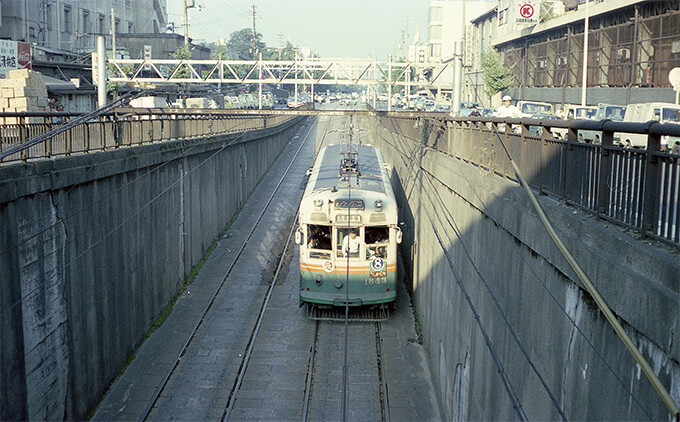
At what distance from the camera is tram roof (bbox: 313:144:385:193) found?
19516 millimetres

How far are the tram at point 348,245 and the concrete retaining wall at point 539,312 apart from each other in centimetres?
318

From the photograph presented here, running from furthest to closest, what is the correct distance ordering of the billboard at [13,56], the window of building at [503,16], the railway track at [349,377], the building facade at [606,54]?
the window of building at [503,16] < the billboard at [13,56] < the building facade at [606,54] < the railway track at [349,377]

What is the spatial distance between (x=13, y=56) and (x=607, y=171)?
1464 inches

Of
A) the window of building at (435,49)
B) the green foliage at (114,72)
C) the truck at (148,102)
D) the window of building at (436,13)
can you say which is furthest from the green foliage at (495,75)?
the window of building at (436,13)

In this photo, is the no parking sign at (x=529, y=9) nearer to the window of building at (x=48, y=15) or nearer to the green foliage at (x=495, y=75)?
the green foliage at (x=495, y=75)

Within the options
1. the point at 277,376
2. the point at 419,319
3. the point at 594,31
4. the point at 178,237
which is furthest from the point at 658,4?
the point at 277,376

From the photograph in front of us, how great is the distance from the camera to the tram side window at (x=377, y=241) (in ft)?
60.8

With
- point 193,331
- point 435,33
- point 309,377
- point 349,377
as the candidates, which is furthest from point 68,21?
point 435,33

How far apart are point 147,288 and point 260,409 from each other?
558 centimetres

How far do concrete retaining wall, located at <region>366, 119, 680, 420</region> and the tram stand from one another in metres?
3.18

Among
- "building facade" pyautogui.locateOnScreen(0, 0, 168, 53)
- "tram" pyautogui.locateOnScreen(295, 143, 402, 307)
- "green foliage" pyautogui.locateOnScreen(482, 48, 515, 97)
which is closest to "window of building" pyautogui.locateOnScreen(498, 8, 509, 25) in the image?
"green foliage" pyautogui.locateOnScreen(482, 48, 515, 97)

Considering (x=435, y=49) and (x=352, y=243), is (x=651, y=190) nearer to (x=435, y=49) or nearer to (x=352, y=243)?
(x=352, y=243)

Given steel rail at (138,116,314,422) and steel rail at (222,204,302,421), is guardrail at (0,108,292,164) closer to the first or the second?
steel rail at (138,116,314,422)

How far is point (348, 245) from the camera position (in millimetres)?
18391
